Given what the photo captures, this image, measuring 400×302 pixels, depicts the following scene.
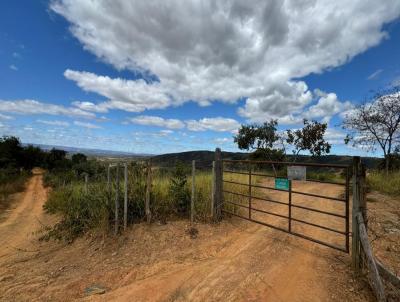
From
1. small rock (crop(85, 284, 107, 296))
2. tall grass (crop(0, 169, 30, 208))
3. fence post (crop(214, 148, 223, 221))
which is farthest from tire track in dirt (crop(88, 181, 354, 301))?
tall grass (crop(0, 169, 30, 208))

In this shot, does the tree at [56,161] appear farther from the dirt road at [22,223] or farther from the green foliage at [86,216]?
the green foliage at [86,216]

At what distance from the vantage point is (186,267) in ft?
16.3

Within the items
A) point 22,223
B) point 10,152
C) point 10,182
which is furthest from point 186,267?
point 10,152

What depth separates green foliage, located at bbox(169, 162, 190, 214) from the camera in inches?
301

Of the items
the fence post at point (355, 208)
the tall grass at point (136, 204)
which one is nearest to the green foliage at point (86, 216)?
the tall grass at point (136, 204)

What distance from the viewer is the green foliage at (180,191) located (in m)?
7.65

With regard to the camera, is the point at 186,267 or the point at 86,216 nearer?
the point at 186,267

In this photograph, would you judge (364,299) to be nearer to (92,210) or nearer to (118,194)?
(118,194)

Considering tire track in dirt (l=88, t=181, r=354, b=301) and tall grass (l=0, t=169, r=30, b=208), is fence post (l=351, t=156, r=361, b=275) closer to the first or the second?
tire track in dirt (l=88, t=181, r=354, b=301)

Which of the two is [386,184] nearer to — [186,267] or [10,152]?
[186,267]

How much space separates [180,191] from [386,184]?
10.9m

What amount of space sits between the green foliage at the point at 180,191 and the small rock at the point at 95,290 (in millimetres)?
3372

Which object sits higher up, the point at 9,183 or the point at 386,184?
the point at 386,184

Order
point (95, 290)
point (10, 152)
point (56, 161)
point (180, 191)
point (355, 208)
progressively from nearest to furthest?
1. point (95, 290)
2. point (355, 208)
3. point (180, 191)
4. point (10, 152)
5. point (56, 161)
